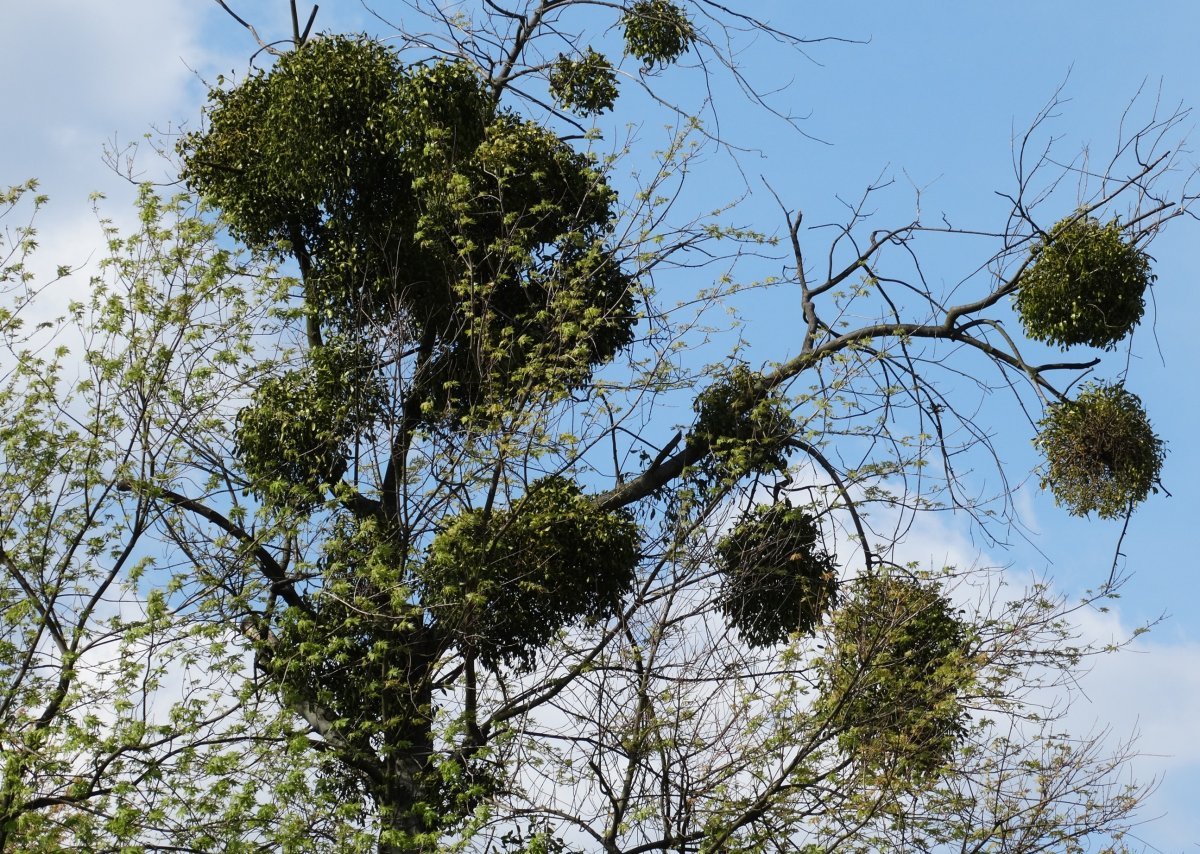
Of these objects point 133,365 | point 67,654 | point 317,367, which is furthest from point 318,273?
point 67,654

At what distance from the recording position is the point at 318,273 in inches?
442

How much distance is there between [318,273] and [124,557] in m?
2.97

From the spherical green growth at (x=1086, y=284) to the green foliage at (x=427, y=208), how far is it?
2872mm

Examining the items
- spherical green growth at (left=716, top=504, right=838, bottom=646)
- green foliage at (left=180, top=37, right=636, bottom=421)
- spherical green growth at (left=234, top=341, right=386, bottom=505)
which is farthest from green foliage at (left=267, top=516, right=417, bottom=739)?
spherical green growth at (left=716, top=504, right=838, bottom=646)

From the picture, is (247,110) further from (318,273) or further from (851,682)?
(851,682)

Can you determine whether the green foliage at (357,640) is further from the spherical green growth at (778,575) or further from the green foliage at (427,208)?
the spherical green growth at (778,575)

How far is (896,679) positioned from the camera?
913 centimetres

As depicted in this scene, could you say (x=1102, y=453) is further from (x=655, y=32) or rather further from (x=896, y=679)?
(x=655, y=32)

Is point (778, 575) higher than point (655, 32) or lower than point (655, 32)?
lower

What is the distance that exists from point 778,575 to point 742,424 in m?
1.08

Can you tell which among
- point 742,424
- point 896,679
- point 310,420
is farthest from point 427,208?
point 896,679

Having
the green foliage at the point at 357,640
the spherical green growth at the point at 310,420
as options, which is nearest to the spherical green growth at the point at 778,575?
the green foliage at the point at 357,640

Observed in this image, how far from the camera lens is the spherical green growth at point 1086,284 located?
10.0m

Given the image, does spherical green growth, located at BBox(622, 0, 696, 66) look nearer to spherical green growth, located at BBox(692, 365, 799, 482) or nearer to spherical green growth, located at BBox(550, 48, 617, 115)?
spherical green growth, located at BBox(550, 48, 617, 115)
